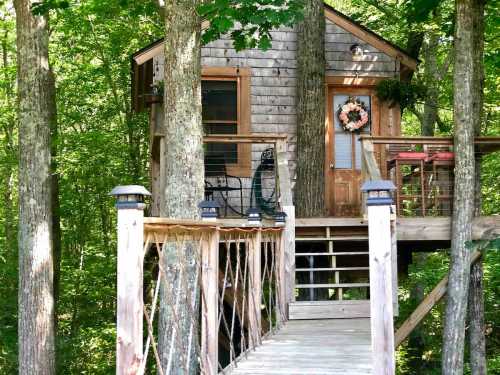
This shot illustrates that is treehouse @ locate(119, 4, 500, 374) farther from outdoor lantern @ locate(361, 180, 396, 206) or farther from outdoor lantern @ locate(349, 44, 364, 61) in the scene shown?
outdoor lantern @ locate(361, 180, 396, 206)

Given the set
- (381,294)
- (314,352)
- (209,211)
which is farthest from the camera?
(209,211)

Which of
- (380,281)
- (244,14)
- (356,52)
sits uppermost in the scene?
(356,52)

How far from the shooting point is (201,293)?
15.0 feet

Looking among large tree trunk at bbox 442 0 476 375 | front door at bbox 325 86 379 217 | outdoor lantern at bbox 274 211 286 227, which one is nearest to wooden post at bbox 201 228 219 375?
outdoor lantern at bbox 274 211 286 227

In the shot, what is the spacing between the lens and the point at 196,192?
7266 millimetres

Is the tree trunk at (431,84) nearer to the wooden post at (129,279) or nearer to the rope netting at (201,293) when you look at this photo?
the rope netting at (201,293)

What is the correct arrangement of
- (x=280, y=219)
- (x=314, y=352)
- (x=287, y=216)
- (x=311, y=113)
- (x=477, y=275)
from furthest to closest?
(x=311, y=113)
(x=477, y=275)
(x=287, y=216)
(x=280, y=219)
(x=314, y=352)

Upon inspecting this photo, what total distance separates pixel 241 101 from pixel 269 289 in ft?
15.9

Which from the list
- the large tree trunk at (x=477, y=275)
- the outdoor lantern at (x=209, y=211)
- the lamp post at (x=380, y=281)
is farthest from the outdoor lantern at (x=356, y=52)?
the lamp post at (x=380, y=281)

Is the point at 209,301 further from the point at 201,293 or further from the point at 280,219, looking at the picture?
the point at 280,219

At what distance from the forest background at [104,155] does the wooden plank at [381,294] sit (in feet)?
33.1

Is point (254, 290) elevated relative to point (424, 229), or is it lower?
lower

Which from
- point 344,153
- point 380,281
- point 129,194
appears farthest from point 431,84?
point 129,194

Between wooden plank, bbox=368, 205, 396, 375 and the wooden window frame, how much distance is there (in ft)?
23.4
